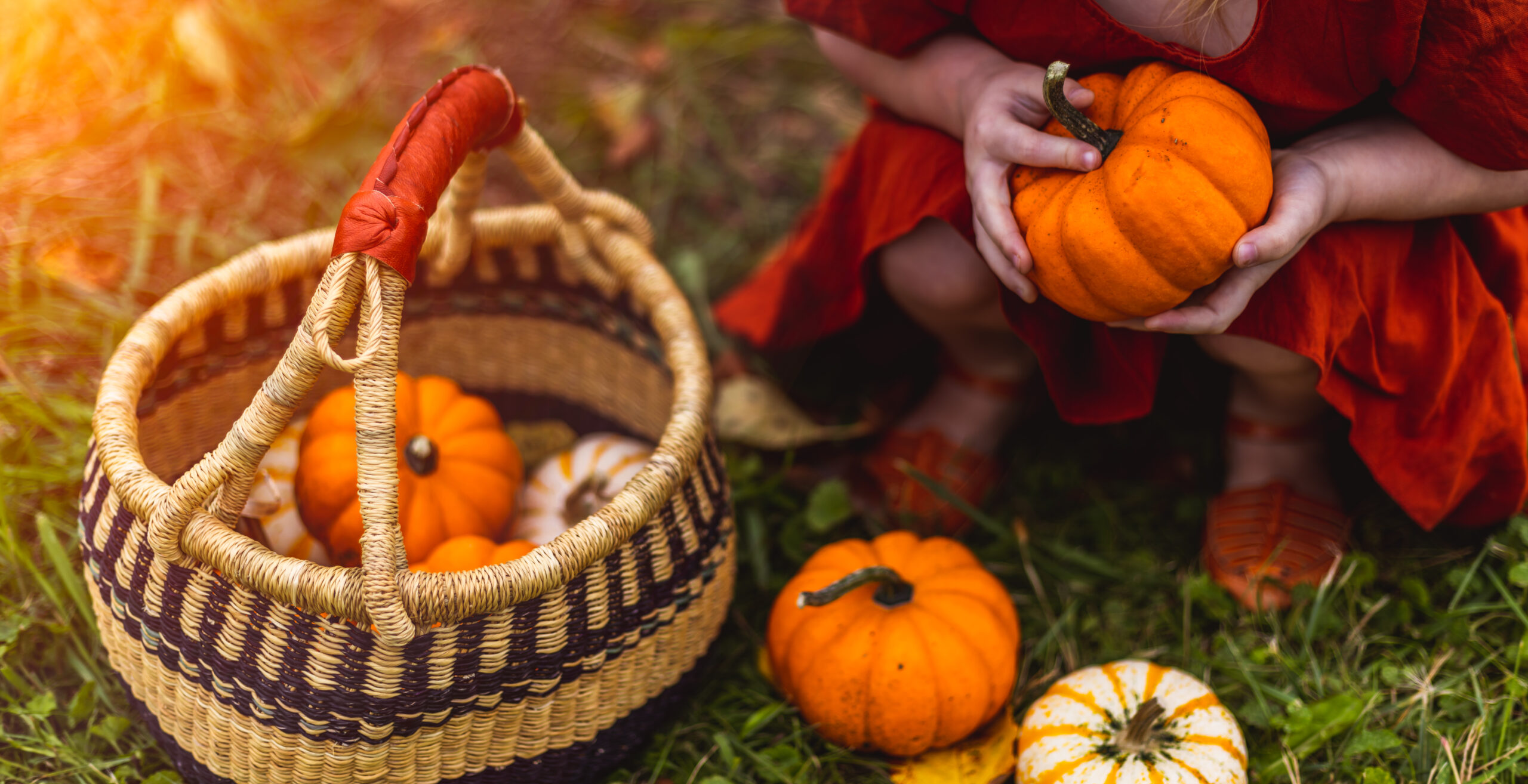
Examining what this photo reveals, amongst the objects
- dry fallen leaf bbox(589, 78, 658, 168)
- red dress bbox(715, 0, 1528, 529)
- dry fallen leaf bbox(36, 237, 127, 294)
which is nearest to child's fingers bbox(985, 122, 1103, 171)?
red dress bbox(715, 0, 1528, 529)

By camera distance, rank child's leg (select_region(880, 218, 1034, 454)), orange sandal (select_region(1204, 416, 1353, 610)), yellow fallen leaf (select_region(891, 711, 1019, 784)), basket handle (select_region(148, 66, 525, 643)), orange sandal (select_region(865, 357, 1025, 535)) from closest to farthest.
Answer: basket handle (select_region(148, 66, 525, 643)), yellow fallen leaf (select_region(891, 711, 1019, 784)), child's leg (select_region(880, 218, 1034, 454)), orange sandal (select_region(1204, 416, 1353, 610)), orange sandal (select_region(865, 357, 1025, 535))

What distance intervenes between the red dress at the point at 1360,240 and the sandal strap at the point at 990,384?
0.26m

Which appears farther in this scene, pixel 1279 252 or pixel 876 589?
pixel 876 589

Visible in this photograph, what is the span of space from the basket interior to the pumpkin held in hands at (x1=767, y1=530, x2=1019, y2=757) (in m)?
0.40

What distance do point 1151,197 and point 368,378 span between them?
77cm

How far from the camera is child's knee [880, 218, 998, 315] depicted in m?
1.38

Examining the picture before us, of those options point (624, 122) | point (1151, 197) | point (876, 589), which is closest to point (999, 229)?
point (1151, 197)

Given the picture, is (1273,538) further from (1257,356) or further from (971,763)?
(971,763)

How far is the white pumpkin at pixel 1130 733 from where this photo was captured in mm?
1161

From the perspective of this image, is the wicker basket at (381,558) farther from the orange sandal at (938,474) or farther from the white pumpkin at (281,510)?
the orange sandal at (938,474)

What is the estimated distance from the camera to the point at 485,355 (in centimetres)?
165

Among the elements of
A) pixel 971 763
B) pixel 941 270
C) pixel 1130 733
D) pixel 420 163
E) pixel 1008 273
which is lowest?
pixel 971 763

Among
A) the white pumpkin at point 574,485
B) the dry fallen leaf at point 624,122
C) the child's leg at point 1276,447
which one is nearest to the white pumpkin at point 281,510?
the white pumpkin at point 574,485

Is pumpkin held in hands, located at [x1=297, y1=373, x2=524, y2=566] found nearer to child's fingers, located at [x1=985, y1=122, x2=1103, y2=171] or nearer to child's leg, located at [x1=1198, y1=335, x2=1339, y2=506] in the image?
child's fingers, located at [x1=985, y1=122, x2=1103, y2=171]
